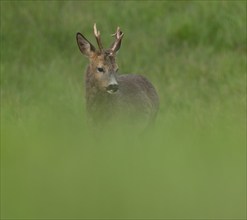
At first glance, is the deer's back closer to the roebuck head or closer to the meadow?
the roebuck head

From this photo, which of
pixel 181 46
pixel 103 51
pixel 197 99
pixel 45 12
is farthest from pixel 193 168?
pixel 45 12

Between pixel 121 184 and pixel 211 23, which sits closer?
pixel 121 184

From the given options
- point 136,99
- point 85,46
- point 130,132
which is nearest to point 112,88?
point 136,99

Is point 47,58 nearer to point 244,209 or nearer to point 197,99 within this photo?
point 197,99

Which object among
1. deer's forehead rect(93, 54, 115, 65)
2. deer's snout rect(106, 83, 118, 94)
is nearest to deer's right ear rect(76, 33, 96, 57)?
deer's forehead rect(93, 54, 115, 65)

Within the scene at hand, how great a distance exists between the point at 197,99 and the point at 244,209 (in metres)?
11.3

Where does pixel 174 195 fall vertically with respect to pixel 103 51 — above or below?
below

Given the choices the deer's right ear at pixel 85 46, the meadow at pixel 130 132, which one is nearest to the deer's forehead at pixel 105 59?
the deer's right ear at pixel 85 46

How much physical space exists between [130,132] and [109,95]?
162 inches

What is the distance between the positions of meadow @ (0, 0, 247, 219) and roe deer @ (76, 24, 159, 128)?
255mm

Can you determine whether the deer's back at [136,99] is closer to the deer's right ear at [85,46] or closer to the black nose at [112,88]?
the black nose at [112,88]

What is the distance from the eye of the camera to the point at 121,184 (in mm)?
2957

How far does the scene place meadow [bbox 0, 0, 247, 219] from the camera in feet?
9.40

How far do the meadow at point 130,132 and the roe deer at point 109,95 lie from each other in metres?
0.26
